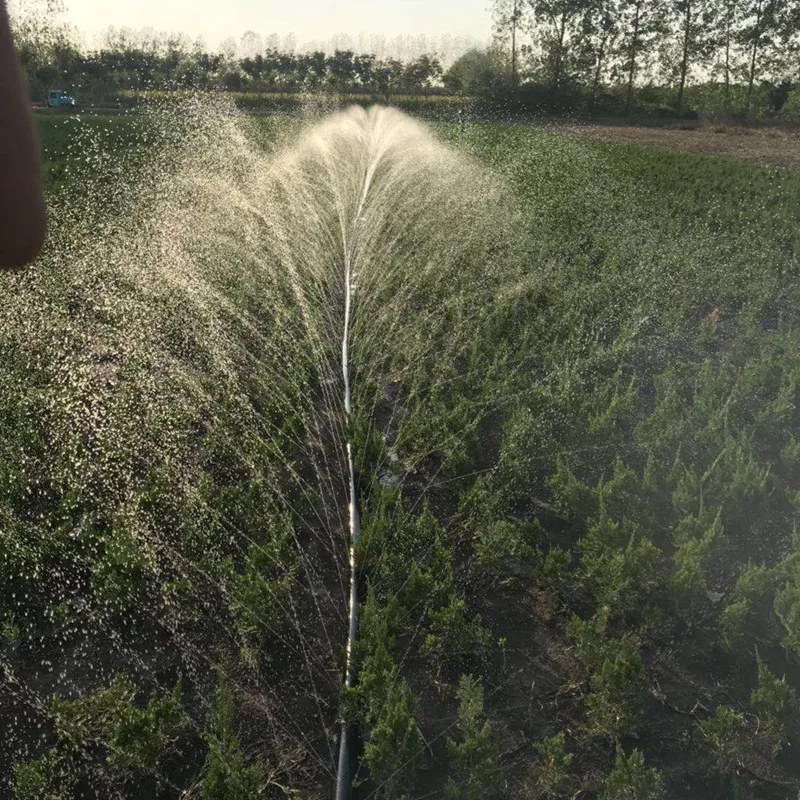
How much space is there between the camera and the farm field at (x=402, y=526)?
296 cm

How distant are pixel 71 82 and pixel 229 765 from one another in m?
41.3

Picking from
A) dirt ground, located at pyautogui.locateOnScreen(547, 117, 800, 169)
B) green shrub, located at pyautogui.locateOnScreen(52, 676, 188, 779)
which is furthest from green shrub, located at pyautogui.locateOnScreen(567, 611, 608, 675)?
dirt ground, located at pyautogui.locateOnScreen(547, 117, 800, 169)

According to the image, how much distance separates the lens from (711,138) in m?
30.3

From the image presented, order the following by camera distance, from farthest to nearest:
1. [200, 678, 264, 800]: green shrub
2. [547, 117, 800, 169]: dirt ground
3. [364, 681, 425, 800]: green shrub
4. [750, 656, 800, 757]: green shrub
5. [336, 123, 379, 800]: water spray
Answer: [547, 117, 800, 169]: dirt ground
[750, 656, 800, 757]: green shrub
[336, 123, 379, 800]: water spray
[364, 681, 425, 800]: green shrub
[200, 678, 264, 800]: green shrub

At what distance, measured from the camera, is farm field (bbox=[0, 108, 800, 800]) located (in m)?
2.96

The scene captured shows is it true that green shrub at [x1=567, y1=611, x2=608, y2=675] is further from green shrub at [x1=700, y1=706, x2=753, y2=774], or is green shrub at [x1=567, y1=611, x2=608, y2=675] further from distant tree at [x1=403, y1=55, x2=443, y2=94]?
distant tree at [x1=403, y1=55, x2=443, y2=94]

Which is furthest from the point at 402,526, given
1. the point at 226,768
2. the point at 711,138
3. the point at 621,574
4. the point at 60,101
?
the point at 60,101

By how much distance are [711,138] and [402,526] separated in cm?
3079

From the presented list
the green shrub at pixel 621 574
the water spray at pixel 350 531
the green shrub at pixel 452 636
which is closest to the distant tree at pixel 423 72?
the water spray at pixel 350 531

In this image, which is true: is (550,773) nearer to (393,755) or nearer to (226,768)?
(393,755)

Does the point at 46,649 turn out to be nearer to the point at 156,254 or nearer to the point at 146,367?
the point at 146,367

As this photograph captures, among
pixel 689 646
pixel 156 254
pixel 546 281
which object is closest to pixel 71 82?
pixel 156 254

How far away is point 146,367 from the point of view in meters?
6.02

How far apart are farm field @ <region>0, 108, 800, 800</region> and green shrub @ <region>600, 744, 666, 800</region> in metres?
0.01
